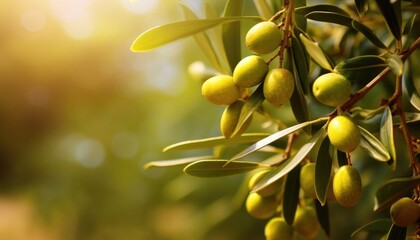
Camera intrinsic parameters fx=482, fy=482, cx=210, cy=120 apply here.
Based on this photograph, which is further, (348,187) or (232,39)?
(232,39)

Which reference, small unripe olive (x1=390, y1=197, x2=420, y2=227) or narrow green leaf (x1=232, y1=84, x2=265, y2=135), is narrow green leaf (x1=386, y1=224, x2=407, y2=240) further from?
narrow green leaf (x1=232, y1=84, x2=265, y2=135)

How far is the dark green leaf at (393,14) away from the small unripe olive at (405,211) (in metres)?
0.13

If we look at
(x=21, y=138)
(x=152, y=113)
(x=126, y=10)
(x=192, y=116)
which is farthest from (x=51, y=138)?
(x=192, y=116)

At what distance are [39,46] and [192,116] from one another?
0.63 m

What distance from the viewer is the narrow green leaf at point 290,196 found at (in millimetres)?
425

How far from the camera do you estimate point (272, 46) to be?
344 mm

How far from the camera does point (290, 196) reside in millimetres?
423

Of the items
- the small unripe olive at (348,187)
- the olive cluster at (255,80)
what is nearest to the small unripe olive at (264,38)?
the olive cluster at (255,80)

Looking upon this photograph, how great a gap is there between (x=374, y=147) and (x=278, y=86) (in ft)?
0.25

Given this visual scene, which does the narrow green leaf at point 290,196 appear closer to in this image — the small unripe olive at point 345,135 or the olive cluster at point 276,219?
the olive cluster at point 276,219

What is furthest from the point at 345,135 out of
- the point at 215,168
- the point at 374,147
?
the point at 215,168

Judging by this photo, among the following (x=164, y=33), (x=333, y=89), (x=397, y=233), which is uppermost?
(x=164, y=33)

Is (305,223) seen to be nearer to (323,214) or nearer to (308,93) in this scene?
(323,214)

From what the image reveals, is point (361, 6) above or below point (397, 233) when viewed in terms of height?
above
